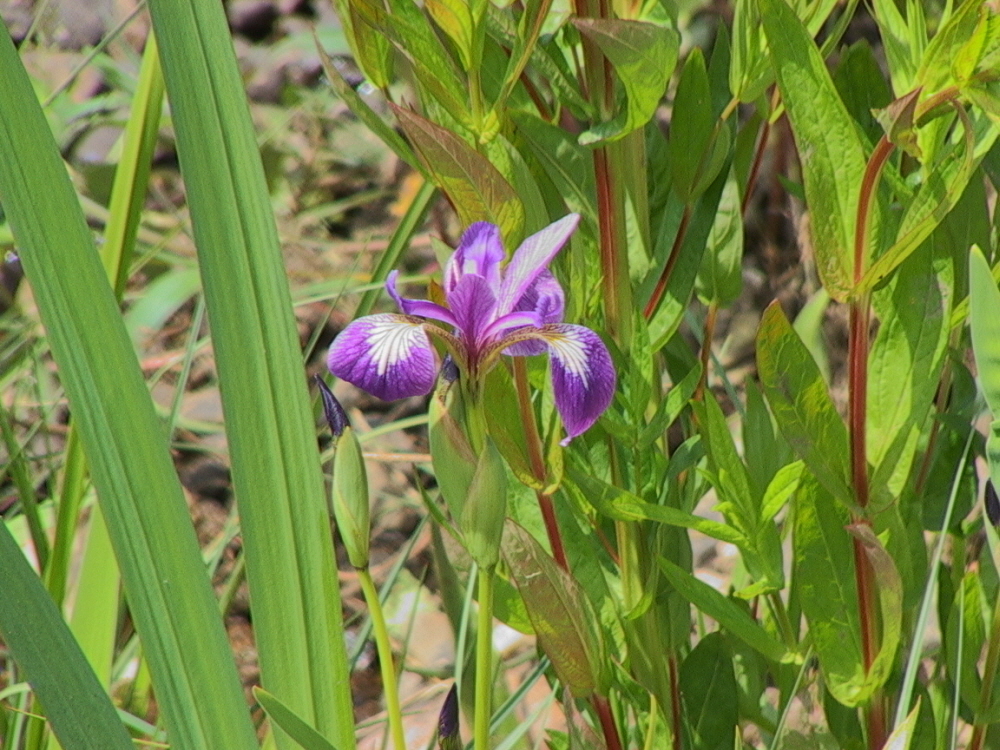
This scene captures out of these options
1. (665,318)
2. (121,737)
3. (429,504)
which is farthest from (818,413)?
(121,737)

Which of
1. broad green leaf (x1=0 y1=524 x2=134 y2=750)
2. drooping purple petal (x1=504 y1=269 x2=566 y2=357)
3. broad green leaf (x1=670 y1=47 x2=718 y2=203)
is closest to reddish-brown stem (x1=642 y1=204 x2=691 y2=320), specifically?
broad green leaf (x1=670 y1=47 x2=718 y2=203)

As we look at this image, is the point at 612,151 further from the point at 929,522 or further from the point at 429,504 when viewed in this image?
the point at 929,522

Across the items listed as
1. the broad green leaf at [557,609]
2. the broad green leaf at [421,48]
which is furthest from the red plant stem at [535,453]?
the broad green leaf at [421,48]

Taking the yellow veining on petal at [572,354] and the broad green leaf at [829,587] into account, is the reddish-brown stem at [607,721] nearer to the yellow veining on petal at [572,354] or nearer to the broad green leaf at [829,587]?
the broad green leaf at [829,587]

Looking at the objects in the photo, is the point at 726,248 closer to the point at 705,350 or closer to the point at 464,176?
the point at 705,350

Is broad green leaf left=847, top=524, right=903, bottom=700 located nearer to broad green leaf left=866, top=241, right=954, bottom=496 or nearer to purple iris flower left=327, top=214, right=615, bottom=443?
broad green leaf left=866, top=241, right=954, bottom=496

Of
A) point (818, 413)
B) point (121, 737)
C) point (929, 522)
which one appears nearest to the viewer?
point (121, 737)

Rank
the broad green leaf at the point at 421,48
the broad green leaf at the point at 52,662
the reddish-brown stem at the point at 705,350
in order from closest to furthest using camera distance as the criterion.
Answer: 1. the broad green leaf at the point at 52,662
2. the broad green leaf at the point at 421,48
3. the reddish-brown stem at the point at 705,350
